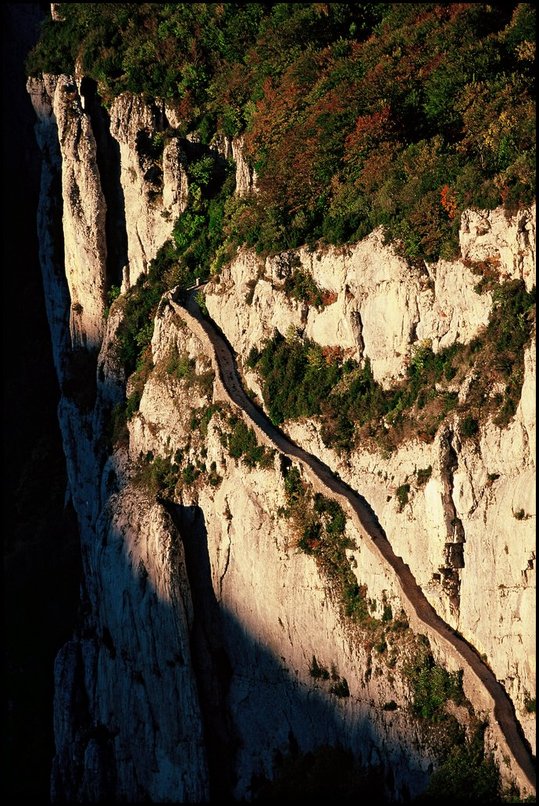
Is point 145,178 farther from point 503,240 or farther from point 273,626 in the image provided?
point 273,626

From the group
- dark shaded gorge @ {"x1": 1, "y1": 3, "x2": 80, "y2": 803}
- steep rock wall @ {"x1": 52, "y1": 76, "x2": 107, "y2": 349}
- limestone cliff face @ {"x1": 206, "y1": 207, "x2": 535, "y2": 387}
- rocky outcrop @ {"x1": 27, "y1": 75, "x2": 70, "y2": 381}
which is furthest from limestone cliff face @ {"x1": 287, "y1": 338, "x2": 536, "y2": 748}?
dark shaded gorge @ {"x1": 1, "y1": 3, "x2": 80, "y2": 803}

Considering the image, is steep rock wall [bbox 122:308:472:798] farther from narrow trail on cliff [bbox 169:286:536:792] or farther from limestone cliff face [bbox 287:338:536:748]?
limestone cliff face [bbox 287:338:536:748]

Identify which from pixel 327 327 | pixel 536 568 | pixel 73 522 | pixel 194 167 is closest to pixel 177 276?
pixel 194 167

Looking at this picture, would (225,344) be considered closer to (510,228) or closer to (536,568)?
(510,228)

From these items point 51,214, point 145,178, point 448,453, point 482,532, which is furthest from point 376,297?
point 51,214

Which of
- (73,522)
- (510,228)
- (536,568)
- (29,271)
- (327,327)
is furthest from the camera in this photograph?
(29,271)
